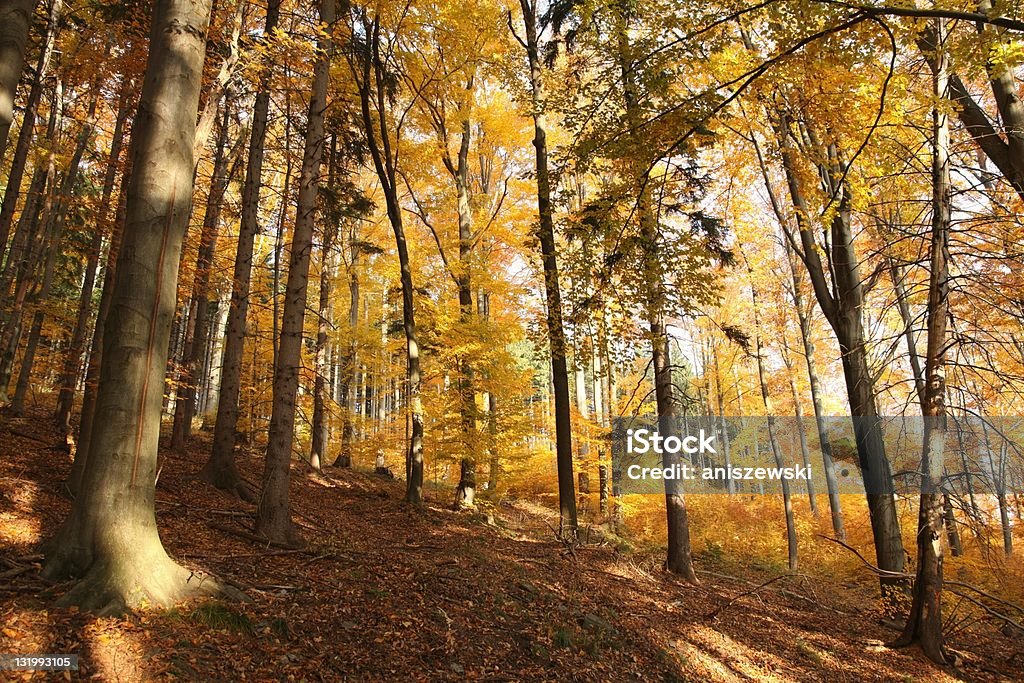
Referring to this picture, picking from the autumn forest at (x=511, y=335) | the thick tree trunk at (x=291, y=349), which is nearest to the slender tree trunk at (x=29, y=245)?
the autumn forest at (x=511, y=335)

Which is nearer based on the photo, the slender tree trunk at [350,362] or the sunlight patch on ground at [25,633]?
the sunlight patch on ground at [25,633]

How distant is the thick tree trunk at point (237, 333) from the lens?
9.14m

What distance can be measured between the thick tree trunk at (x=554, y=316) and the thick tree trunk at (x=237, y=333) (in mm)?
4999

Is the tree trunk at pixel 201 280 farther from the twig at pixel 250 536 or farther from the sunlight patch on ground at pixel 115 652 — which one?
the sunlight patch on ground at pixel 115 652

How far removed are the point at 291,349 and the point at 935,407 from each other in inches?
330

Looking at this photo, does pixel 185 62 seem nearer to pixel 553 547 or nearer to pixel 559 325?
pixel 559 325

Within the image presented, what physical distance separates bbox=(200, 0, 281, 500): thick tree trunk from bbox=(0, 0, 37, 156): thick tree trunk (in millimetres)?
4442

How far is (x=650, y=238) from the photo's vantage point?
25.2 feet

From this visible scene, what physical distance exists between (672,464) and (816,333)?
50.7 feet

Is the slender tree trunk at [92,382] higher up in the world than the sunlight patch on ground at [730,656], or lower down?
higher up

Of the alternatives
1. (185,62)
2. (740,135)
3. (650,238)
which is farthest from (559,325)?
(185,62)

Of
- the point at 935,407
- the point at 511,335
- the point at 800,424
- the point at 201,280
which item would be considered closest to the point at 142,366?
the point at 935,407

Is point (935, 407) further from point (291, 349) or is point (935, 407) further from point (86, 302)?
point (86, 302)

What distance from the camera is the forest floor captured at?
148 inches
